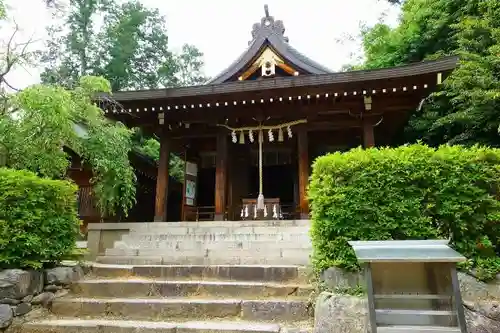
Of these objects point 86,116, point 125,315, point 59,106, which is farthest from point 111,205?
point 125,315

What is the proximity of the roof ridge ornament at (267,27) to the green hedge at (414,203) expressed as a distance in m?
9.67

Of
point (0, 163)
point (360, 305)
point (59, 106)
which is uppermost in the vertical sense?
point (59, 106)

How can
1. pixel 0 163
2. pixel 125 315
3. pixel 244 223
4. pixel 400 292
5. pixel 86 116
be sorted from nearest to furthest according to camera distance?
1. pixel 400 292
2. pixel 125 315
3. pixel 0 163
4. pixel 86 116
5. pixel 244 223

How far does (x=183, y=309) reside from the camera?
4117 millimetres

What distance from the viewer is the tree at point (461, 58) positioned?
795cm

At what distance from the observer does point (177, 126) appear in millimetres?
10039

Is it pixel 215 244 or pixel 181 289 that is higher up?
pixel 215 244

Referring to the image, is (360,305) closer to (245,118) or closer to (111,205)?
(111,205)

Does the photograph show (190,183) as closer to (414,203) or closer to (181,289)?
(181,289)

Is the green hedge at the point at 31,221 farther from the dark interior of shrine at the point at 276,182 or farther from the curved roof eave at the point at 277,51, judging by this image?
the curved roof eave at the point at 277,51

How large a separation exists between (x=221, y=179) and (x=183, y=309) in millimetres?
5265

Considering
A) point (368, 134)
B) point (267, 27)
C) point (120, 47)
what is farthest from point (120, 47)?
point (368, 134)

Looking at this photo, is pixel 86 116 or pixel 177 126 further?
pixel 177 126

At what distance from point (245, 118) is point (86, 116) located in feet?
14.7
